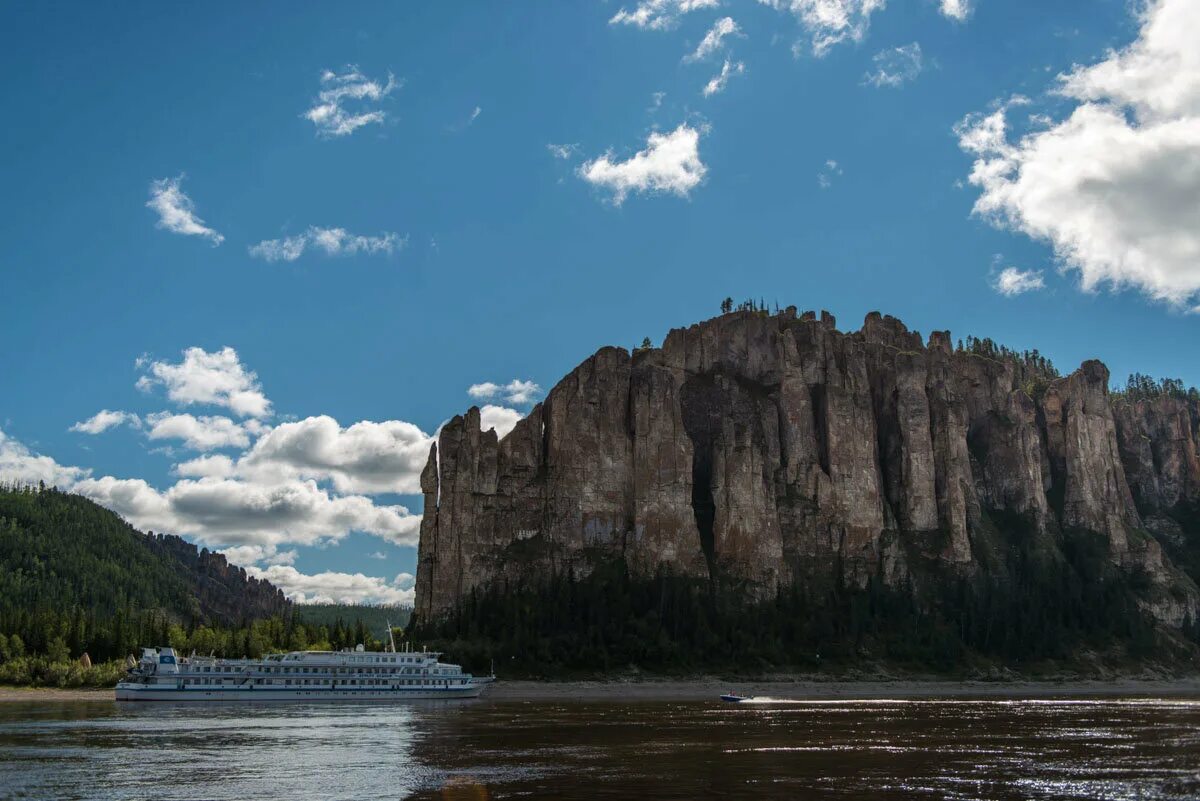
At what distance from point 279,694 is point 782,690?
71339mm

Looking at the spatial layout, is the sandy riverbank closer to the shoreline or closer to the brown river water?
the shoreline

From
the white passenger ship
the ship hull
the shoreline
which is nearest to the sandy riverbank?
the shoreline

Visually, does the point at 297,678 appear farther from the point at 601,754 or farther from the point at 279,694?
the point at 601,754

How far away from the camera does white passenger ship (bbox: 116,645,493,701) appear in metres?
132

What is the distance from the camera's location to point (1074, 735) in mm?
86688

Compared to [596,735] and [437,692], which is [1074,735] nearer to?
[596,735]

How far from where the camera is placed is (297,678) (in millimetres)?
136625

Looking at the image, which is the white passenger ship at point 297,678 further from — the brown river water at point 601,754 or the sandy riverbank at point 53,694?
the brown river water at point 601,754

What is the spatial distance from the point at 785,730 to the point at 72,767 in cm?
5265

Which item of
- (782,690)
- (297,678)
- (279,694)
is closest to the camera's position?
(279,694)

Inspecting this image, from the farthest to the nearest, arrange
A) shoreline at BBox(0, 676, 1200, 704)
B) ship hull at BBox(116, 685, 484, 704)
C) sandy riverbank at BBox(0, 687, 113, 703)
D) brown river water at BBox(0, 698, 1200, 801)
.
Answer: shoreline at BBox(0, 676, 1200, 704), sandy riverbank at BBox(0, 687, 113, 703), ship hull at BBox(116, 685, 484, 704), brown river water at BBox(0, 698, 1200, 801)

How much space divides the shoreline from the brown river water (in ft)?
103

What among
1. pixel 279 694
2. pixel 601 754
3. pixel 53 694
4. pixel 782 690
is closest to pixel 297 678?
pixel 279 694

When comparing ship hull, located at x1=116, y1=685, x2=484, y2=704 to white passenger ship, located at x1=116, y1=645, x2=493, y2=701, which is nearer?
ship hull, located at x1=116, y1=685, x2=484, y2=704
